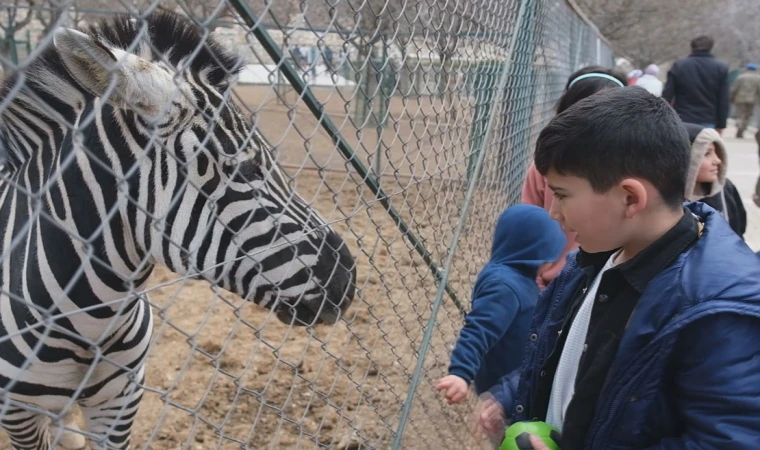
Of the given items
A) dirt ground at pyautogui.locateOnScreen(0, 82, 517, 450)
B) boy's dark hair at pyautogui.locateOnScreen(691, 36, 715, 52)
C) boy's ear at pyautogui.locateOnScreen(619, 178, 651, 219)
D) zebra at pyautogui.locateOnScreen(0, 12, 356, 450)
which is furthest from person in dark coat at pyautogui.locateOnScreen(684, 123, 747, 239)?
boy's dark hair at pyautogui.locateOnScreen(691, 36, 715, 52)

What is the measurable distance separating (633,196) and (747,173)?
10.0 metres

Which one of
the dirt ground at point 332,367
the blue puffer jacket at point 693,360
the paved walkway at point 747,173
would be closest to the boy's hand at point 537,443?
the blue puffer jacket at point 693,360

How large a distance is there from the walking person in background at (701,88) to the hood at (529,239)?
19.5 feet

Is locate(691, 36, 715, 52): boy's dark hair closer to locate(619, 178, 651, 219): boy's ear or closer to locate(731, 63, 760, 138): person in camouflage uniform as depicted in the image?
locate(619, 178, 651, 219): boy's ear

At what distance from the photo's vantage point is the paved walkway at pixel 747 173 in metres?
6.14

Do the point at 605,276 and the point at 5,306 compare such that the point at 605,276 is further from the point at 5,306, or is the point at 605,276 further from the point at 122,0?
the point at 5,306

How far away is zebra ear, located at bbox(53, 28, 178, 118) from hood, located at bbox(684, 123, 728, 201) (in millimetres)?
2146

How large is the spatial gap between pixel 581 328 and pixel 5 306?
64.1 inches

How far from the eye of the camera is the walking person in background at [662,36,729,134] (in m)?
7.03

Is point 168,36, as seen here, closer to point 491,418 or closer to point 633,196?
point 633,196

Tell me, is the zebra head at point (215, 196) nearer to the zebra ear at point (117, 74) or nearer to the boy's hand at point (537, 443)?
the zebra ear at point (117, 74)

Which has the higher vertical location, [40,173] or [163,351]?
[40,173]

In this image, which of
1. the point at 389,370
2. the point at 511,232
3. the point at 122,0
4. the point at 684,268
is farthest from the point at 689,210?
the point at 389,370

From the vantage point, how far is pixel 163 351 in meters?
3.80
